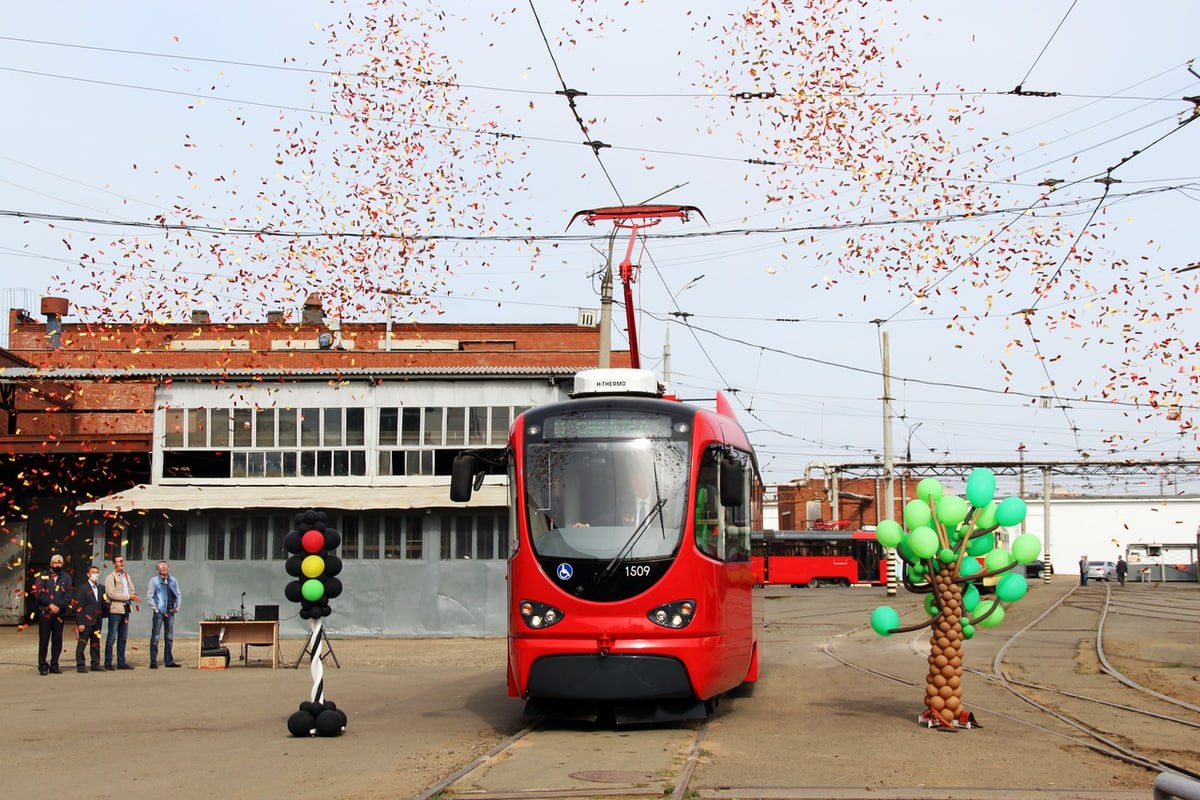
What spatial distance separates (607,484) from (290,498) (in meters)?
19.0

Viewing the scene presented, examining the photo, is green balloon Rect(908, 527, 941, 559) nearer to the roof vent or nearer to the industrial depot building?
the roof vent

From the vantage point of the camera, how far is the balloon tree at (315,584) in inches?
A: 502

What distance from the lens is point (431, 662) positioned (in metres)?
23.0

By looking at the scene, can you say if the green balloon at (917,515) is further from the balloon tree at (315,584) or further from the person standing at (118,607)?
the person standing at (118,607)

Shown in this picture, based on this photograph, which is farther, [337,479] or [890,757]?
[337,479]

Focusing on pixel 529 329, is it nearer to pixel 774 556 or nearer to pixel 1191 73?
pixel 774 556

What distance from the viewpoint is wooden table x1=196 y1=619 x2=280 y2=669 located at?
885 inches

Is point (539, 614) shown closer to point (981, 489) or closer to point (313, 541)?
point (313, 541)

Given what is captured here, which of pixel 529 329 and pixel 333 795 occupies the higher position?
pixel 529 329

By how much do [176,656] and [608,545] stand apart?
16.4 m

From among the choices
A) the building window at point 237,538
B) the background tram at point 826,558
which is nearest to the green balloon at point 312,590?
the building window at point 237,538

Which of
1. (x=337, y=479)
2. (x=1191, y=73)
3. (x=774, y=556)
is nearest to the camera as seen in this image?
(x=1191, y=73)

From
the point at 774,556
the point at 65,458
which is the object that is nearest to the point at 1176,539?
the point at 774,556

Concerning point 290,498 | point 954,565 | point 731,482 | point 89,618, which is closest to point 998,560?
point 954,565
